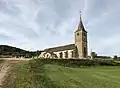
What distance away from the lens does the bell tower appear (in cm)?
8518

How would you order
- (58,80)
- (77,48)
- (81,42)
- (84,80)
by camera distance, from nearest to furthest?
1. (58,80)
2. (84,80)
3. (81,42)
4. (77,48)

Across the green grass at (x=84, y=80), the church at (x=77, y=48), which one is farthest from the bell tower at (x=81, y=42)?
the green grass at (x=84, y=80)

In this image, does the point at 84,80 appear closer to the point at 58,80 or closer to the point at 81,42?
the point at 58,80

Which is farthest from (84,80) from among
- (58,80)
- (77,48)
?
(77,48)

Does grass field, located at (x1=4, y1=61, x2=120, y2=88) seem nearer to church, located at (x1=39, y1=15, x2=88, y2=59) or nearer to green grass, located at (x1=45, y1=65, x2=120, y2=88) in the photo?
green grass, located at (x1=45, y1=65, x2=120, y2=88)

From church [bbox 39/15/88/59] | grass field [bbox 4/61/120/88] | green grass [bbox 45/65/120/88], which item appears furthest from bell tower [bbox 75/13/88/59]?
grass field [bbox 4/61/120/88]

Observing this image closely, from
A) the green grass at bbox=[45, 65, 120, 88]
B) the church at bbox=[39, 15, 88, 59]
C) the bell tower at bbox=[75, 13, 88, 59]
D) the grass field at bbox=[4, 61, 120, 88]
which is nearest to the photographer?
the grass field at bbox=[4, 61, 120, 88]

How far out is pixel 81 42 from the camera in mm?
86062

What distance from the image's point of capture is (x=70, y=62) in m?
54.6

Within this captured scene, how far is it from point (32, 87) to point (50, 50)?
83487mm

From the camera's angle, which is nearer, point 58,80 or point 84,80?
point 58,80

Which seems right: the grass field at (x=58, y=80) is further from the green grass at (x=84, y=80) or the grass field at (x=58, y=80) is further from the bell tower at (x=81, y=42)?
the bell tower at (x=81, y=42)

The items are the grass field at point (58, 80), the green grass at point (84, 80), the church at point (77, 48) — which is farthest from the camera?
the church at point (77, 48)

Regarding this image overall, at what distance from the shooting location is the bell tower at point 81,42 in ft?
279
